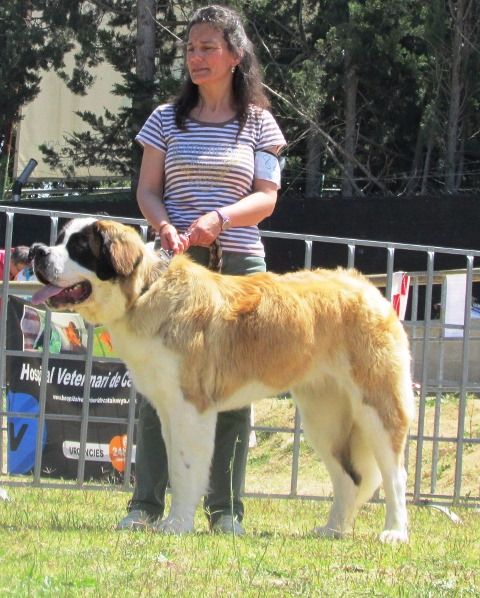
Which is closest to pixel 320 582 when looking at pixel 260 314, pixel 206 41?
pixel 260 314

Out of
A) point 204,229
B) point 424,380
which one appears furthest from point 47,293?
point 424,380

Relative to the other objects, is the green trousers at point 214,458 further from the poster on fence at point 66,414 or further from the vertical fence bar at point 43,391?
the poster on fence at point 66,414

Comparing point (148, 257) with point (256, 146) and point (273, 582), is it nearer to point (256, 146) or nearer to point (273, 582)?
point (256, 146)

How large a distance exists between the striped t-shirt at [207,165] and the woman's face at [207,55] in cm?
23

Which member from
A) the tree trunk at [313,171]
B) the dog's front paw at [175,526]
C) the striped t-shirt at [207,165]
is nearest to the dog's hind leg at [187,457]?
the dog's front paw at [175,526]

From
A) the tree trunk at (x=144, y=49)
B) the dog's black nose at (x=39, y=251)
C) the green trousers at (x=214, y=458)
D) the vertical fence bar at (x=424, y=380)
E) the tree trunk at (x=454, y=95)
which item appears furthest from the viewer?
the tree trunk at (x=144, y=49)

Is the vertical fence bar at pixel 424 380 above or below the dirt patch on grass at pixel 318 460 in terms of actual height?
above

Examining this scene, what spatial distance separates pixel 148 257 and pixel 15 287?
2546 millimetres

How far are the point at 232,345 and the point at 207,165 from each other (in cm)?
91

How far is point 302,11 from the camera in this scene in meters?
19.0

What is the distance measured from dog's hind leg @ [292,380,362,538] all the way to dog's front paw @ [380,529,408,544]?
0.91 ft

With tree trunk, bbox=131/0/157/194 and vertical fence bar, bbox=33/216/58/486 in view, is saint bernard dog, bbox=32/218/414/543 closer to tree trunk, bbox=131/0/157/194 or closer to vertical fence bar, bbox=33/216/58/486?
vertical fence bar, bbox=33/216/58/486

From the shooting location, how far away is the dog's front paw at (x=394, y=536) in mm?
5132

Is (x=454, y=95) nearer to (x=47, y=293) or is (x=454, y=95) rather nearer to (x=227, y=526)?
(x=227, y=526)
